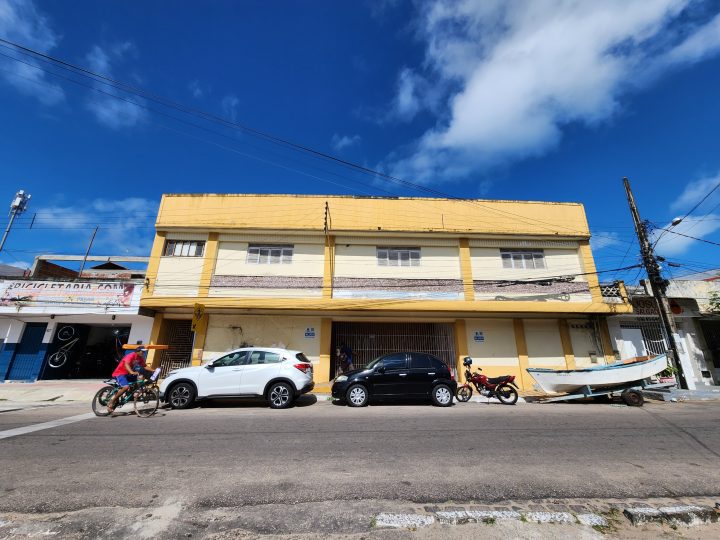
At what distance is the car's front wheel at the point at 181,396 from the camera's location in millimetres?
8992

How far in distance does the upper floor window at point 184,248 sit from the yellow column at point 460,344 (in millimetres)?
12044

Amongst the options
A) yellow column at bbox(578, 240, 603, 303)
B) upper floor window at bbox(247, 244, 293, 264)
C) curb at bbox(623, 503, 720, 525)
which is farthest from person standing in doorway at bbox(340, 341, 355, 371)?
curb at bbox(623, 503, 720, 525)

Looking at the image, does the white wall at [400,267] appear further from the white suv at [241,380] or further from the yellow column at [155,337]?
the yellow column at [155,337]

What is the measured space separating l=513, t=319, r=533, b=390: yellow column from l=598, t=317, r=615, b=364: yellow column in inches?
139

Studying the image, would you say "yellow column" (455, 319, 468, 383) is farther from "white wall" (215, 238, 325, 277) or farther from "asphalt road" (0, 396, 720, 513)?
"white wall" (215, 238, 325, 277)

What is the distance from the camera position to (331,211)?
51.0 ft

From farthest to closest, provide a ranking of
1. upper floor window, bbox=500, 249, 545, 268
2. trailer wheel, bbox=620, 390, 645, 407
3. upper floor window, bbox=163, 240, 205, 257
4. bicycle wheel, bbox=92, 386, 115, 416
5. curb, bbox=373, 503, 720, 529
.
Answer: upper floor window, bbox=500, 249, 545, 268 → upper floor window, bbox=163, 240, 205, 257 → trailer wheel, bbox=620, 390, 645, 407 → bicycle wheel, bbox=92, 386, 115, 416 → curb, bbox=373, 503, 720, 529

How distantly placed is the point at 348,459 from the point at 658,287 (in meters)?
15.0

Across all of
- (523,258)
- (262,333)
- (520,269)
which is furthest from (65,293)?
(523,258)

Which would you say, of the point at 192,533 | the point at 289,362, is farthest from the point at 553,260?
the point at 192,533

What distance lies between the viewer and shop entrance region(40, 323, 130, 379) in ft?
48.1

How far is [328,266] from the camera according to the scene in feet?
48.6

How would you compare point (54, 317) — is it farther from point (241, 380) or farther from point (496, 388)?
point (496, 388)

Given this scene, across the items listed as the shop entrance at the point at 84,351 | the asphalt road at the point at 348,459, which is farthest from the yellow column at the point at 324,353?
the shop entrance at the point at 84,351
